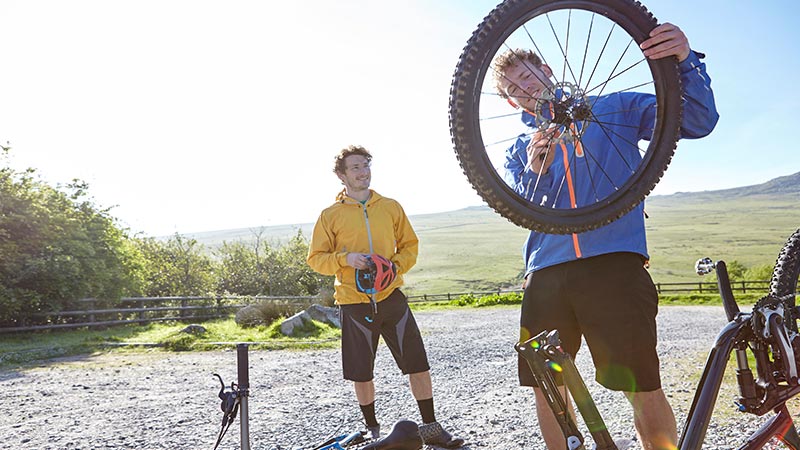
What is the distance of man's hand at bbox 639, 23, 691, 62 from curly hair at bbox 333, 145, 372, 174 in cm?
220

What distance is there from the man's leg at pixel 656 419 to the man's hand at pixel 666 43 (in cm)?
134

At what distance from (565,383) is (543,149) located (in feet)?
3.50

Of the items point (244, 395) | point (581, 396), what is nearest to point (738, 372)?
point (581, 396)

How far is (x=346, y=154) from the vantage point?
405cm

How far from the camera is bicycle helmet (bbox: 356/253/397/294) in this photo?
3.74 metres

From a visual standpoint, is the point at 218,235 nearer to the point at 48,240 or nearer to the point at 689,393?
the point at 48,240

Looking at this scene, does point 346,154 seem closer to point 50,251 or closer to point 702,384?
point 702,384

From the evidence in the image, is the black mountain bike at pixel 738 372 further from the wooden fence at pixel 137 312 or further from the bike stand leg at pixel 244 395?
the wooden fence at pixel 137 312

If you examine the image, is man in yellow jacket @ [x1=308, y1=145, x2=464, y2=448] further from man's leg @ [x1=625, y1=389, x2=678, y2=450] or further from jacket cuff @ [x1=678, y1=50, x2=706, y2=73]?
jacket cuff @ [x1=678, y1=50, x2=706, y2=73]

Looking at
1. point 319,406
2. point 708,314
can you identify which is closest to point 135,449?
point 319,406

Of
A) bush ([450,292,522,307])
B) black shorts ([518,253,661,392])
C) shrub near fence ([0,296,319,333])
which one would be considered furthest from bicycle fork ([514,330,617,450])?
bush ([450,292,522,307])

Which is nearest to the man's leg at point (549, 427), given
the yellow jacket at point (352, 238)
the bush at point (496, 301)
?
the yellow jacket at point (352, 238)

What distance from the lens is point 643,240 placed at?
7.90ft

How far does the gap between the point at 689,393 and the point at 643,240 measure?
4331 millimetres
